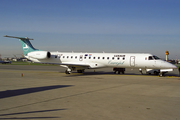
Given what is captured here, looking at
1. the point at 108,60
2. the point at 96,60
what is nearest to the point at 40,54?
the point at 96,60

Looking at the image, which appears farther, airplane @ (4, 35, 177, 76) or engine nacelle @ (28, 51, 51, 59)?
engine nacelle @ (28, 51, 51, 59)

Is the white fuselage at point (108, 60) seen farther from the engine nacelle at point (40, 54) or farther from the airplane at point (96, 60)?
the engine nacelle at point (40, 54)

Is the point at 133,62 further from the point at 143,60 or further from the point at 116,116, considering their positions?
the point at 116,116

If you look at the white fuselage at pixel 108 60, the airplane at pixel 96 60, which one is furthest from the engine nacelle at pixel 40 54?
the white fuselage at pixel 108 60

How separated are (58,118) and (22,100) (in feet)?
11.7

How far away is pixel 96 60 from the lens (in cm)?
2506

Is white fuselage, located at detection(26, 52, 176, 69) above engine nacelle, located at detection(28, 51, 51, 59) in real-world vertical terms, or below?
below

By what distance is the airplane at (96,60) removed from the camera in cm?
2246

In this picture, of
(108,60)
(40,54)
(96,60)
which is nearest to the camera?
(108,60)

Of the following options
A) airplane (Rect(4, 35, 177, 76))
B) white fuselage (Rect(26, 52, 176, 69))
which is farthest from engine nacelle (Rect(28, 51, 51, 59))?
white fuselage (Rect(26, 52, 176, 69))

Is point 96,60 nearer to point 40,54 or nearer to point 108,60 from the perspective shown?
point 108,60

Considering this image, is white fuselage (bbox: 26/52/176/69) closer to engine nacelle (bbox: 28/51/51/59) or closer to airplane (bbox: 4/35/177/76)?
airplane (bbox: 4/35/177/76)

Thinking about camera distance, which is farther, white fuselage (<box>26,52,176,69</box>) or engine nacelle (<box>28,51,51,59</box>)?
engine nacelle (<box>28,51,51,59</box>)

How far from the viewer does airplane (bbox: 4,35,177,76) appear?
22462 mm
